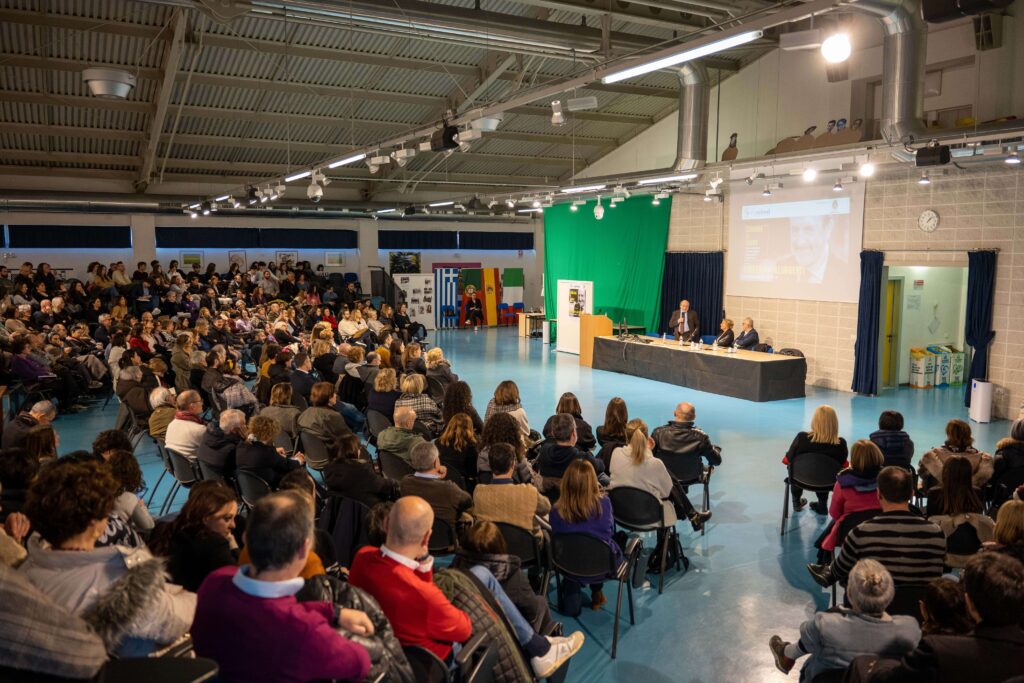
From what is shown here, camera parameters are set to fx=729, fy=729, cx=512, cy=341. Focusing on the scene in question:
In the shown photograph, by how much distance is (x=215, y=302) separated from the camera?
15914mm

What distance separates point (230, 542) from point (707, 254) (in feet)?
41.6

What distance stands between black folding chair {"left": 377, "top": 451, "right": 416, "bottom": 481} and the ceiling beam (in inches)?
311

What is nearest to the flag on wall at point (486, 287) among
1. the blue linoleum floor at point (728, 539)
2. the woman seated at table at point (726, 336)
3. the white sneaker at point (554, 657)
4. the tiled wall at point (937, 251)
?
the blue linoleum floor at point (728, 539)

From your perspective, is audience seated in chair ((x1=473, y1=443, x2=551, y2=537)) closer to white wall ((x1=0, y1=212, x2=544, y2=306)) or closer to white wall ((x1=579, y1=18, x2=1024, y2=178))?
white wall ((x1=579, y1=18, x2=1024, y2=178))

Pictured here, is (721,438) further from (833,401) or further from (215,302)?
(215,302)

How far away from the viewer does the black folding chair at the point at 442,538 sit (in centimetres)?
407

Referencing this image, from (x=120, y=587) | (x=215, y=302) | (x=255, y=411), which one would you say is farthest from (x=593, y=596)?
(x=215, y=302)

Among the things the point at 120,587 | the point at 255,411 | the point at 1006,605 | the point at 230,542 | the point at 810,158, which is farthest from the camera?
the point at 810,158

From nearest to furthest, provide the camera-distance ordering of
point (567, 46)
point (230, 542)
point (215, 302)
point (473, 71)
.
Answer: point (230, 542) → point (567, 46) → point (473, 71) → point (215, 302)

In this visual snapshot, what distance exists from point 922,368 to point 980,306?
84.2 inches

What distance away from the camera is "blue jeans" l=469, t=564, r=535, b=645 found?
2.91m

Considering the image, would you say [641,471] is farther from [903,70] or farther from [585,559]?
[903,70]

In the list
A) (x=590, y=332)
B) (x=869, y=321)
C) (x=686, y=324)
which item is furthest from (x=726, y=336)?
(x=590, y=332)

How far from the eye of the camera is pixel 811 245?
12273mm
